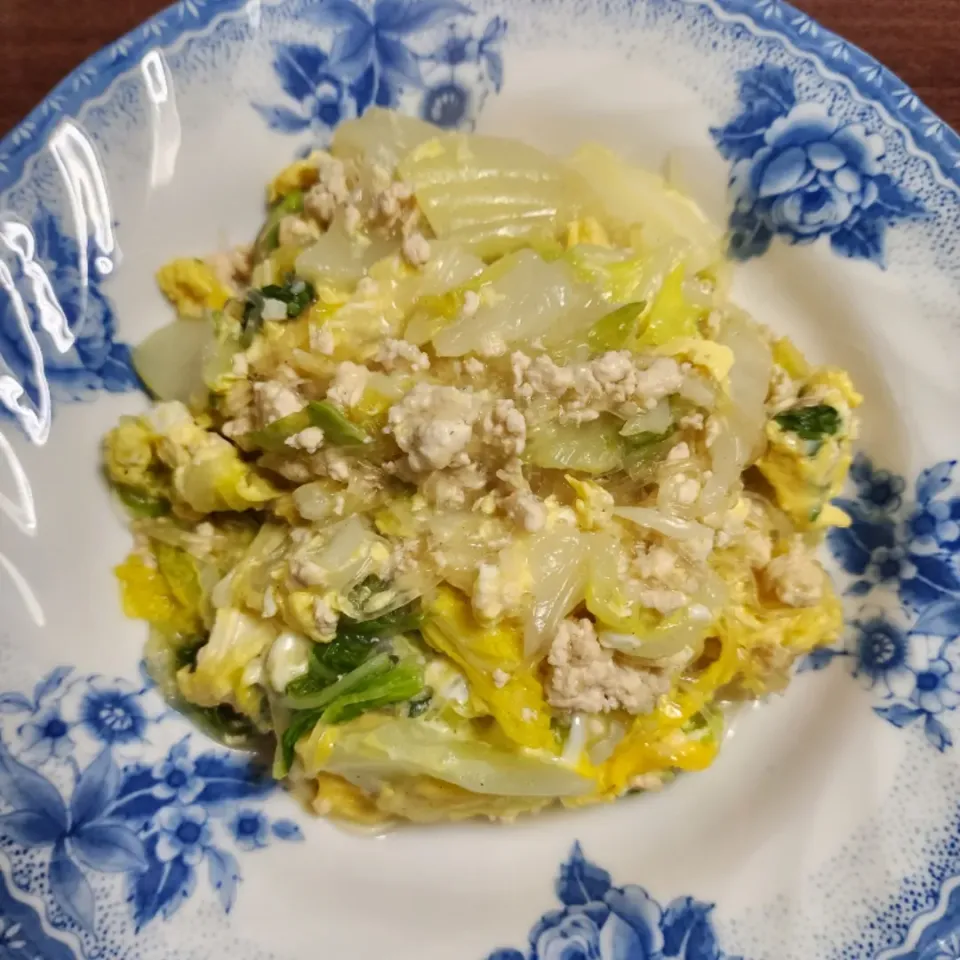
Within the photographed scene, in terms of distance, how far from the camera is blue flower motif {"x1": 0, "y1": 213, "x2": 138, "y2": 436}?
76.3 inches

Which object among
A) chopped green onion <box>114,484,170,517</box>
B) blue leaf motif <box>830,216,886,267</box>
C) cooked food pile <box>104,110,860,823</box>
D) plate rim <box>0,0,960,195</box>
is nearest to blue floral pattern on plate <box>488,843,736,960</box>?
cooked food pile <box>104,110,860,823</box>

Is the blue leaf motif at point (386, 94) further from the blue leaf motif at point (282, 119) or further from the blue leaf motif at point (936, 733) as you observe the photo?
the blue leaf motif at point (936, 733)

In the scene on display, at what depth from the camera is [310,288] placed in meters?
1.95

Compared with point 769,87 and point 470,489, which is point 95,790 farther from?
point 769,87

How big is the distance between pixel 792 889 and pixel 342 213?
182 cm

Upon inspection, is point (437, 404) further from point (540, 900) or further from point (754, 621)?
point (540, 900)

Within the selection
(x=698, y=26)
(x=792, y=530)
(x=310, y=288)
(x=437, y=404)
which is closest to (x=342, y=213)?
(x=310, y=288)

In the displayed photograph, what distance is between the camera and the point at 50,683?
1872 millimetres

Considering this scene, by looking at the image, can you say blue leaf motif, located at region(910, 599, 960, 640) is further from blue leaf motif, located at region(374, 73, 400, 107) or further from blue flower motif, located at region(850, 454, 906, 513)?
blue leaf motif, located at region(374, 73, 400, 107)

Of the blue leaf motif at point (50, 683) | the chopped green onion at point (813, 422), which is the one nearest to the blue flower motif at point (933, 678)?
the chopped green onion at point (813, 422)

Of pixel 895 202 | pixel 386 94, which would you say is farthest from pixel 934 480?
pixel 386 94

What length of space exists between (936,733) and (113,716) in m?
1.84

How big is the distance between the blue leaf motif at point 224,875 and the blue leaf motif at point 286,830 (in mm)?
115

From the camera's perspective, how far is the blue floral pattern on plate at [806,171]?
6.73 feet
